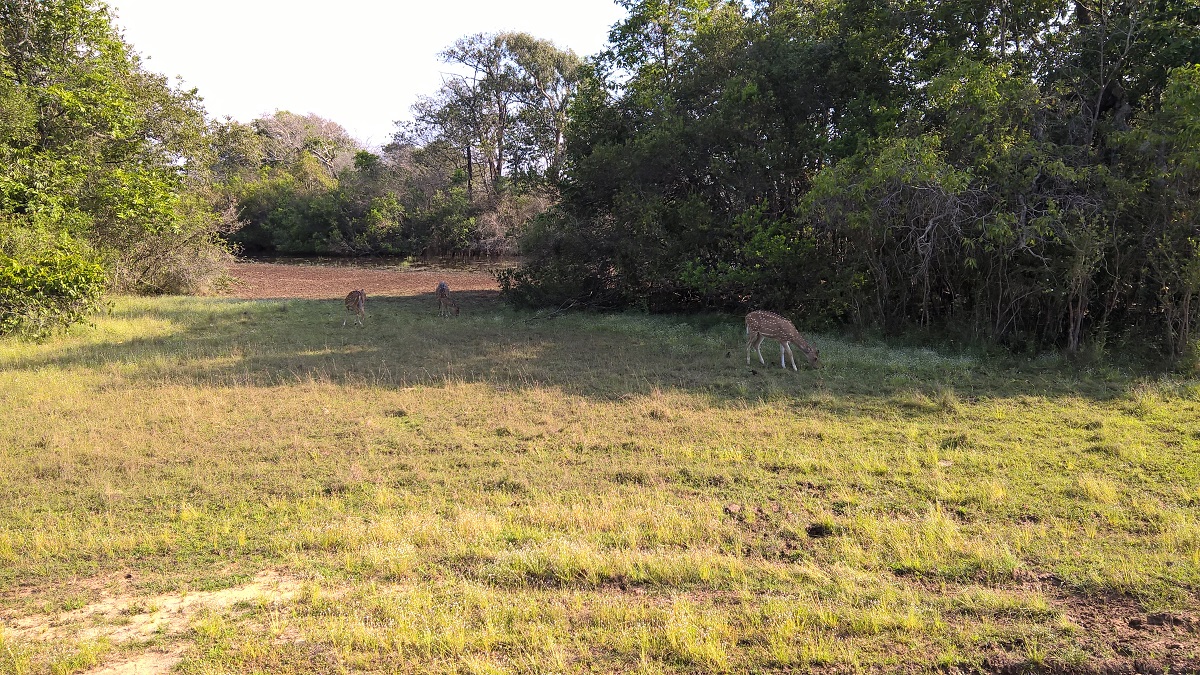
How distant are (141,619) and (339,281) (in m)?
28.7

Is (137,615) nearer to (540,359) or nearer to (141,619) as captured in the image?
(141,619)

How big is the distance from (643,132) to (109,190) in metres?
16.3

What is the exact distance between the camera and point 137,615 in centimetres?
465

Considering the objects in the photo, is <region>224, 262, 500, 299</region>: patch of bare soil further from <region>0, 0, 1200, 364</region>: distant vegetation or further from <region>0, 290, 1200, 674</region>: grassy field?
<region>0, 290, 1200, 674</region>: grassy field

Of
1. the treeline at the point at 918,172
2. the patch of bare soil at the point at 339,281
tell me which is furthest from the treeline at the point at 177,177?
the treeline at the point at 918,172

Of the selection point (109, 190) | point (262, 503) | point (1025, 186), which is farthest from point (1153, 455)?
point (109, 190)

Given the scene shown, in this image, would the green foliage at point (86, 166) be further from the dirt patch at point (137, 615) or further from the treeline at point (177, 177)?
the dirt patch at point (137, 615)

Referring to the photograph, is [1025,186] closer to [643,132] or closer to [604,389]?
[604,389]

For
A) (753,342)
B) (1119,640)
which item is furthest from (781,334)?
(1119,640)

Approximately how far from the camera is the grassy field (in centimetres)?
418

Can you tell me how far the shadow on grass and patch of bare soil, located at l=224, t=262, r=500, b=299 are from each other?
740 centimetres

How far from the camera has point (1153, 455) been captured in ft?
24.5

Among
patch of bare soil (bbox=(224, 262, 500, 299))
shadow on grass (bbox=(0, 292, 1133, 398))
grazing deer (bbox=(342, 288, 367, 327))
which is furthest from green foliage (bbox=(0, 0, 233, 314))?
grazing deer (bbox=(342, 288, 367, 327))

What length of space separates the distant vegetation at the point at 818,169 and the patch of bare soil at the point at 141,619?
12146 mm
